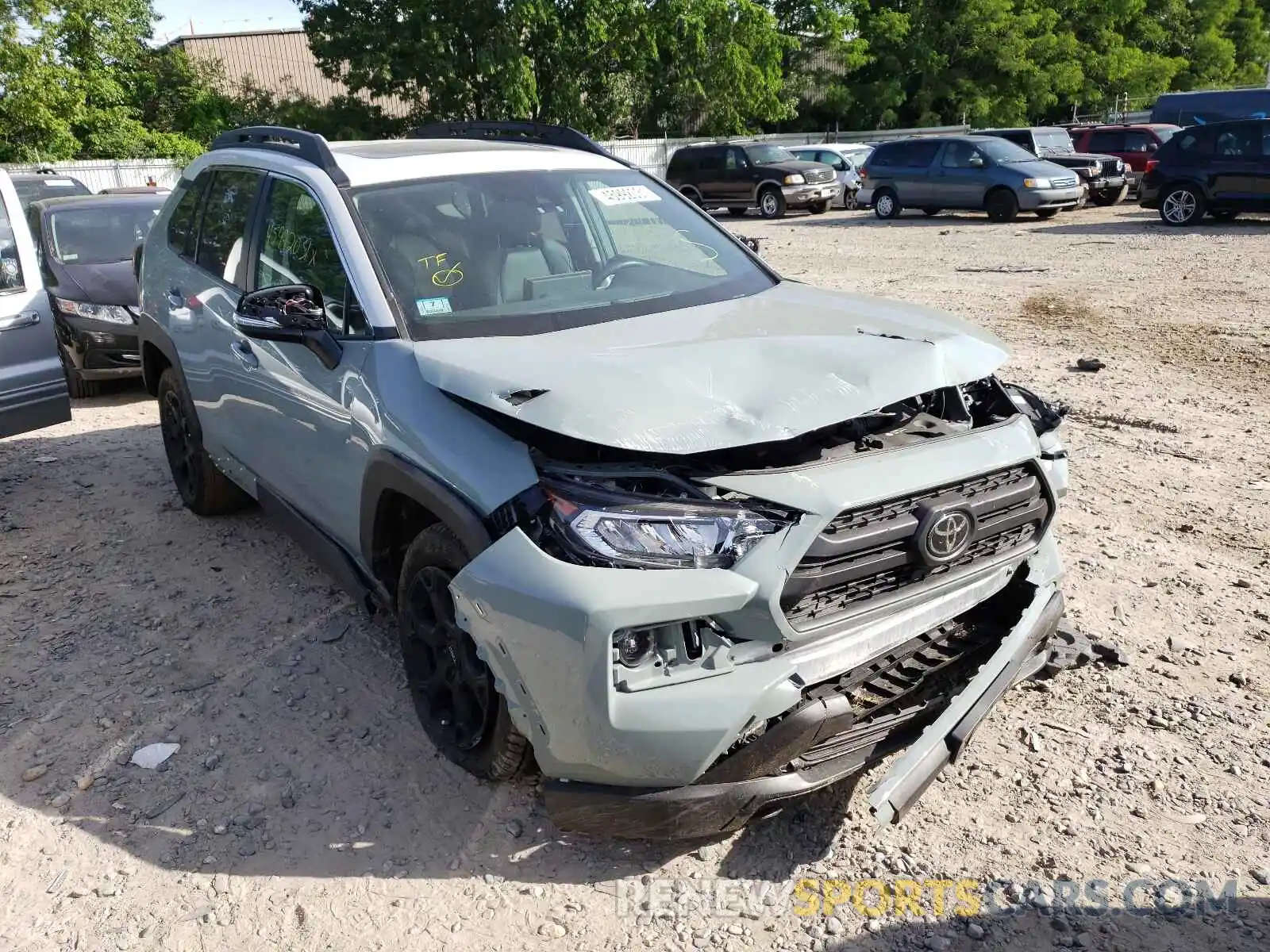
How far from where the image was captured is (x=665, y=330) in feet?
11.2

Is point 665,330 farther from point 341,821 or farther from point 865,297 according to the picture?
point 341,821

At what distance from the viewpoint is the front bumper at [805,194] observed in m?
23.6

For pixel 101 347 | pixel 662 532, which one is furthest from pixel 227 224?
pixel 101 347

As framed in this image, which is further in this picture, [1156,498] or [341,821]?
[1156,498]

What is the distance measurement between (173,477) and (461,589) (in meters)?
4.03

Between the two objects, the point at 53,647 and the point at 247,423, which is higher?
the point at 247,423

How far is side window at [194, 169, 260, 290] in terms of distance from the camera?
4566 mm

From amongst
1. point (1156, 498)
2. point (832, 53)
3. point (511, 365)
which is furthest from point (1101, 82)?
point (511, 365)

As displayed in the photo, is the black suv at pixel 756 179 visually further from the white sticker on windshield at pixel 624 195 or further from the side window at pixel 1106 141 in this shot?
the white sticker on windshield at pixel 624 195

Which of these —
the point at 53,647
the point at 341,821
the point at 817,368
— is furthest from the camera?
the point at 53,647

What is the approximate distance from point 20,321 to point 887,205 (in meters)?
18.8

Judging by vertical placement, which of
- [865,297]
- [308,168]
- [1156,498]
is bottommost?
[1156,498]

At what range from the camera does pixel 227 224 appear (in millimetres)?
4789

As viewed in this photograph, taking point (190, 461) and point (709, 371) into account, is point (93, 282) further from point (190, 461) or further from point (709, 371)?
point (709, 371)
